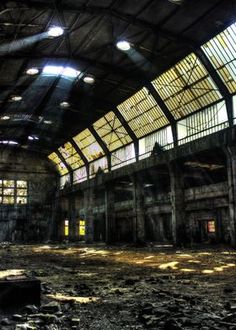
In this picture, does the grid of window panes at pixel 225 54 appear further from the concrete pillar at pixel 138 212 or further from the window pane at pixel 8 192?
the window pane at pixel 8 192

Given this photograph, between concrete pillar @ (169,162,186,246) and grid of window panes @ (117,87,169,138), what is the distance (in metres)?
3.89

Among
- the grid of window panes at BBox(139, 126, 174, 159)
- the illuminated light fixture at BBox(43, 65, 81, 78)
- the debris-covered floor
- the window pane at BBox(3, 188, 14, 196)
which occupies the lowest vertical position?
the debris-covered floor

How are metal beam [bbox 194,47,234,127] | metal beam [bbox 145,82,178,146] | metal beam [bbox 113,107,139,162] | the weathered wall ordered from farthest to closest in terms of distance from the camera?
1. the weathered wall
2. metal beam [bbox 113,107,139,162]
3. metal beam [bbox 145,82,178,146]
4. metal beam [bbox 194,47,234,127]

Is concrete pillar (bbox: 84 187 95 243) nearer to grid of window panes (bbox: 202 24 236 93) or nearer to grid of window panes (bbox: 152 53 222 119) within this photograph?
grid of window panes (bbox: 152 53 222 119)

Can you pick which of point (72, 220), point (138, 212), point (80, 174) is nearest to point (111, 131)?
point (138, 212)

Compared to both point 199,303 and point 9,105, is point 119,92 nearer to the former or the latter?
point 9,105

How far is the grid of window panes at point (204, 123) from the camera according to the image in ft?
70.1

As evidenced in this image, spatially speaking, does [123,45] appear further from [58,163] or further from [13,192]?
[13,192]

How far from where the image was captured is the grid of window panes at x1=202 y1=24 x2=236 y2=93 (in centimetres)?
1811

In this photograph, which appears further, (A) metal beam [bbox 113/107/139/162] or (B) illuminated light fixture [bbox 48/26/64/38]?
(A) metal beam [bbox 113/107/139/162]

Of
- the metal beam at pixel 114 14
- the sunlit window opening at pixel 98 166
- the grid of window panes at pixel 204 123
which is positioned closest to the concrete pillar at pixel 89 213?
the sunlit window opening at pixel 98 166

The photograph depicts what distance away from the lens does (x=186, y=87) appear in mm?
21938

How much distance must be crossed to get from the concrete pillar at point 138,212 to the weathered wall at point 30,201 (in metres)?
20.8

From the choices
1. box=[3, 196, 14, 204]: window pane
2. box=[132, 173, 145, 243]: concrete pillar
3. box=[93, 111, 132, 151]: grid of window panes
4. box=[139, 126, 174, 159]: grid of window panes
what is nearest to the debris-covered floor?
box=[139, 126, 174, 159]: grid of window panes
